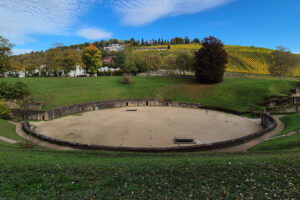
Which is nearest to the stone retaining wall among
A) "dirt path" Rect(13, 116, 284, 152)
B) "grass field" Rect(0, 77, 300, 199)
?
"dirt path" Rect(13, 116, 284, 152)

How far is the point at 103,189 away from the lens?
6.12 m

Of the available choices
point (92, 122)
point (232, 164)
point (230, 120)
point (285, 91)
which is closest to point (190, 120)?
point (230, 120)

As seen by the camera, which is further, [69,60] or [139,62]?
[139,62]

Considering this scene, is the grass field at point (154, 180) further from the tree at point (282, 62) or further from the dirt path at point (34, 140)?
the tree at point (282, 62)

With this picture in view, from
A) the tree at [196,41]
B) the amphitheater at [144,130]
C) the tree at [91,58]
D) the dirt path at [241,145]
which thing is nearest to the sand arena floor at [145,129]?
the amphitheater at [144,130]

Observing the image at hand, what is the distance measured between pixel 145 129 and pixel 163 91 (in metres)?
20.0

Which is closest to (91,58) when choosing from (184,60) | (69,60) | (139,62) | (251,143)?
(69,60)

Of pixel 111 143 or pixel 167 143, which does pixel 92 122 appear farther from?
pixel 167 143

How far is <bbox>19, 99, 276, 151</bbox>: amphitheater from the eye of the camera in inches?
585

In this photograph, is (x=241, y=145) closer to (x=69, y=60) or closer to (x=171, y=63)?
(x=171, y=63)

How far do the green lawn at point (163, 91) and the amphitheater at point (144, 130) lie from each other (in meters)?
4.09

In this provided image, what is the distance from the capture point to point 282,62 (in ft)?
140

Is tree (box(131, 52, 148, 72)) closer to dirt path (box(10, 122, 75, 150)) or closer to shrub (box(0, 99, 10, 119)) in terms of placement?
shrub (box(0, 99, 10, 119))

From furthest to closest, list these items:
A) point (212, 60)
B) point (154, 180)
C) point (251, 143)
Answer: point (212, 60)
point (251, 143)
point (154, 180)
